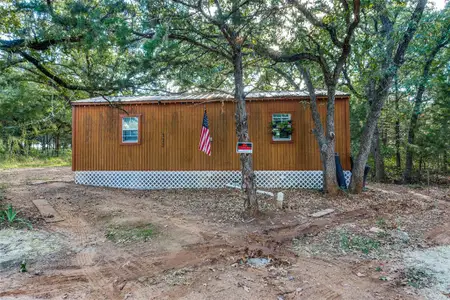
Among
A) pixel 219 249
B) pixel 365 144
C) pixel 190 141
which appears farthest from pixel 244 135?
pixel 365 144

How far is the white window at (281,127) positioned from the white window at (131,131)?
501cm

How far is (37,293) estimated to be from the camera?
2787 mm

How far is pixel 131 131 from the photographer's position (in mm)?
9562

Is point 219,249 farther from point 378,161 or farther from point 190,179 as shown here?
point 378,161

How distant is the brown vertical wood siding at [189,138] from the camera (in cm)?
898

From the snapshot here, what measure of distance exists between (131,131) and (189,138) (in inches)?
86.9

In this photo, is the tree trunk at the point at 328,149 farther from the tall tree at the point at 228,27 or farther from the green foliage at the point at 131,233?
the green foliage at the point at 131,233

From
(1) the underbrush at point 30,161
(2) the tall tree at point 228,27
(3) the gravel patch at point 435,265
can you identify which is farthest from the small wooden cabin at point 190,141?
(1) the underbrush at point 30,161

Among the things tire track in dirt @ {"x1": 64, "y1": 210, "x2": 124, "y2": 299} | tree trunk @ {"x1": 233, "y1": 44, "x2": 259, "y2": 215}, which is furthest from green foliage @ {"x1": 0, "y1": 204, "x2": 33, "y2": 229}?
tree trunk @ {"x1": 233, "y1": 44, "x2": 259, "y2": 215}

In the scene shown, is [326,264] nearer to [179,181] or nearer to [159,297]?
[159,297]

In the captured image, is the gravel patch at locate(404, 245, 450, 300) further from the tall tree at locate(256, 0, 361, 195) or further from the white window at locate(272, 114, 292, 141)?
the white window at locate(272, 114, 292, 141)

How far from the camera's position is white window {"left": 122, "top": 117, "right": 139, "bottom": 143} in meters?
9.53

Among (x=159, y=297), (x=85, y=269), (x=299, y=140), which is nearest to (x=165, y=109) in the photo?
(x=299, y=140)

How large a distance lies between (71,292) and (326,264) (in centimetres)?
316
